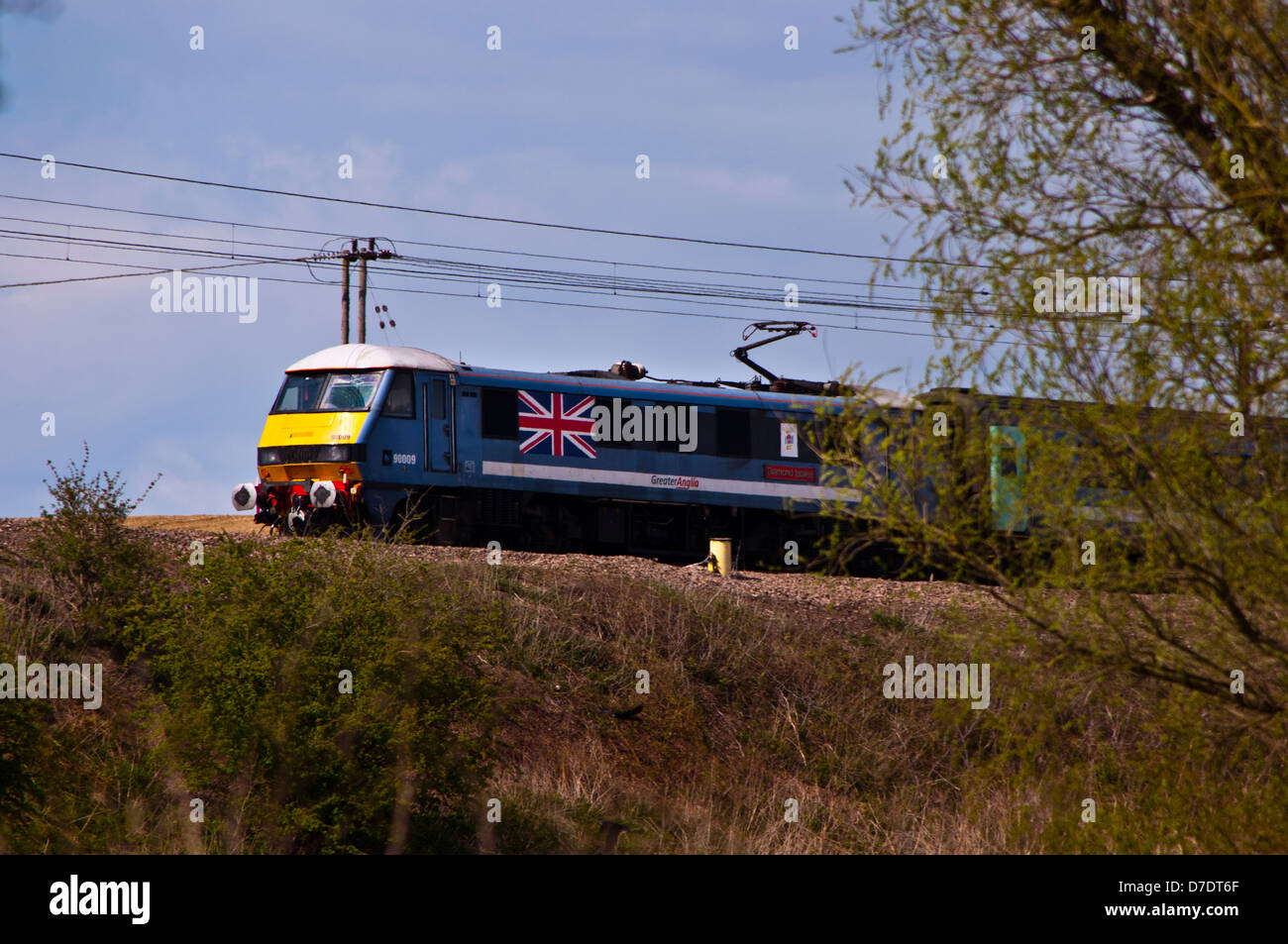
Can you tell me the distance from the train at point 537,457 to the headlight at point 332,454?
0.03m

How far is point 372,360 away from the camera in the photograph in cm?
2119

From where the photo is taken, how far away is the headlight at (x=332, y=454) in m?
20.3

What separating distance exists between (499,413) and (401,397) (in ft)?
5.40

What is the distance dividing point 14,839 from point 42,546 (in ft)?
17.3

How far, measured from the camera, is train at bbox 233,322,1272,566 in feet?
67.5

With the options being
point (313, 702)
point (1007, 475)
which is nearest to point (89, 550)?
point (313, 702)

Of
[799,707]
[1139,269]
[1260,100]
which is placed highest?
[1260,100]

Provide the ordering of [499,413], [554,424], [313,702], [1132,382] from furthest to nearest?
[554,424] → [499,413] → [313,702] → [1132,382]

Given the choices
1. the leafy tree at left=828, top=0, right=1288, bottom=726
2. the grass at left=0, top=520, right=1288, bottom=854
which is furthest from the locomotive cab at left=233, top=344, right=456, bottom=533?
the leafy tree at left=828, top=0, right=1288, bottom=726

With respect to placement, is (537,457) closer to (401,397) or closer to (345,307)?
(401,397)

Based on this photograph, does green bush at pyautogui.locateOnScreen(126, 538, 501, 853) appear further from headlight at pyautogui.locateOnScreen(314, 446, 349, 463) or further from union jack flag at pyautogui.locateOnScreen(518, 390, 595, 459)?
union jack flag at pyautogui.locateOnScreen(518, 390, 595, 459)

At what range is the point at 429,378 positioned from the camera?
21.1 meters
